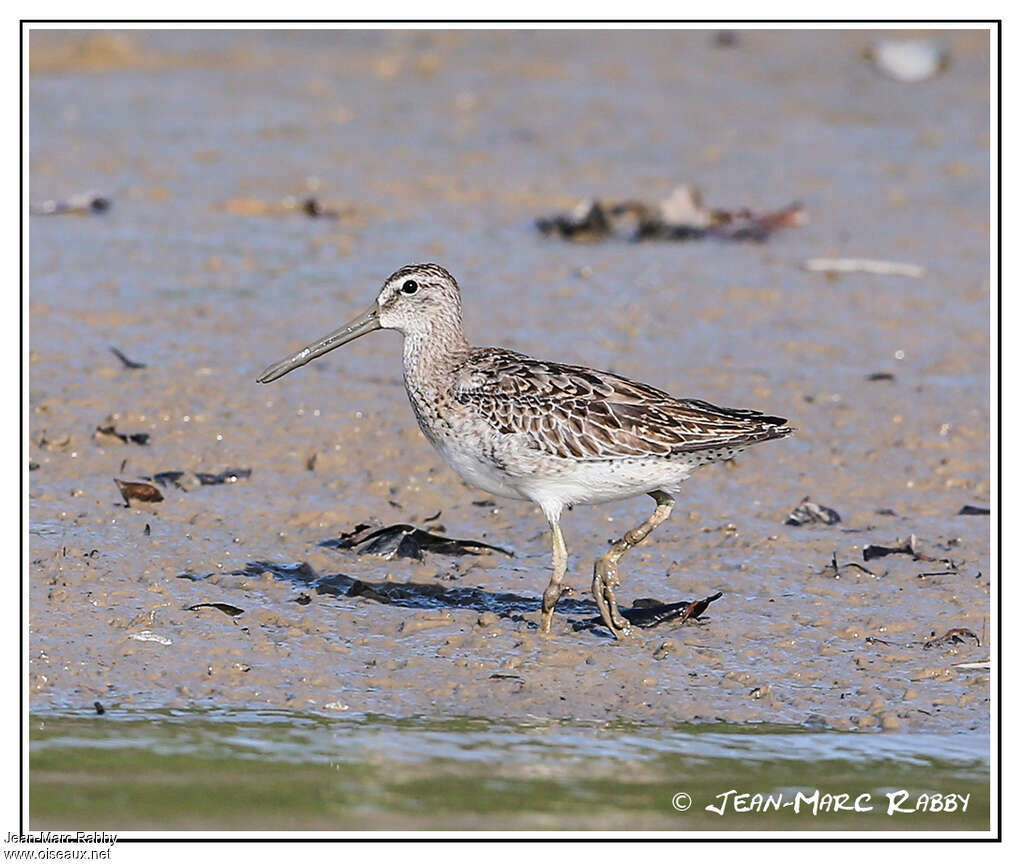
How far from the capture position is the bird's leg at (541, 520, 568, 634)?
291 inches

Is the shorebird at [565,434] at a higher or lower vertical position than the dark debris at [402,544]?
higher

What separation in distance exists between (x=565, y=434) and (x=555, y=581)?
2.10 ft

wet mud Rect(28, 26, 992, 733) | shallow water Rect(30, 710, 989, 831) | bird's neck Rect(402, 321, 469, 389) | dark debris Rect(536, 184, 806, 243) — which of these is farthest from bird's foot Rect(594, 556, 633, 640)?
dark debris Rect(536, 184, 806, 243)

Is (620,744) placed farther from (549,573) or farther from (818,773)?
(549,573)

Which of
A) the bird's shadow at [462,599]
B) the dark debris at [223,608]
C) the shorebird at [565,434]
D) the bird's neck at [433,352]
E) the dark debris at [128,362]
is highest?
the bird's neck at [433,352]

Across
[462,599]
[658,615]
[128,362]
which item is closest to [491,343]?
[128,362]

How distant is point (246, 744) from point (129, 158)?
30.7ft

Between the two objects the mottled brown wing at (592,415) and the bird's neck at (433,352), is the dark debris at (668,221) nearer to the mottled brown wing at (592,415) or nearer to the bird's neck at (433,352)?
the bird's neck at (433,352)

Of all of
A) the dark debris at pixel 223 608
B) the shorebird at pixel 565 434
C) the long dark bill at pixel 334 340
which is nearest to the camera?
the shorebird at pixel 565 434

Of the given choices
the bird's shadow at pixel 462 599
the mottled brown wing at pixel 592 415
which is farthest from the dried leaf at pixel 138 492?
the mottled brown wing at pixel 592 415

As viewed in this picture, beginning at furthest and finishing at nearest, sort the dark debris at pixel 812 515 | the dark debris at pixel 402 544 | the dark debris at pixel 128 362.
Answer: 1. the dark debris at pixel 128 362
2. the dark debris at pixel 812 515
3. the dark debris at pixel 402 544

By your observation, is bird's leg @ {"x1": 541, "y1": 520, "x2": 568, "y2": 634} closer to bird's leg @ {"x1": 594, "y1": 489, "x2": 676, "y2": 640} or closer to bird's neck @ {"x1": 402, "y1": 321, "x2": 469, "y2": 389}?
bird's leg @ {"x1": 594, "y1": 489, "x2": 676, "y2": 640}

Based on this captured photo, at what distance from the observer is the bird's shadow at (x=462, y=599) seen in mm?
7668

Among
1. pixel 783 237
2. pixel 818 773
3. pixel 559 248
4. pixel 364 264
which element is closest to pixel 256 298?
pixel 364 264
